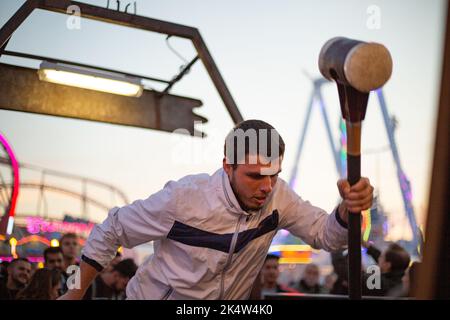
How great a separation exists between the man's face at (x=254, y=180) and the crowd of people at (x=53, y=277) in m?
1.85

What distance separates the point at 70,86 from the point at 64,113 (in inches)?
7.1

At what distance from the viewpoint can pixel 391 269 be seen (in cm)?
375

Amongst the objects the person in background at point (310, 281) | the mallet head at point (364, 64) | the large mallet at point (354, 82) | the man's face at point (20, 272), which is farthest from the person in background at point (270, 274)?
the mallet head at point (364, 64)

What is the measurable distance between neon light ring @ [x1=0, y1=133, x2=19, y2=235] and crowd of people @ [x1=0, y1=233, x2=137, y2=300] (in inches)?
10.9

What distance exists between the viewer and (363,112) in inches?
40.5

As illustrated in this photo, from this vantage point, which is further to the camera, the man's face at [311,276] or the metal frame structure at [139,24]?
the man's face at [311,276]

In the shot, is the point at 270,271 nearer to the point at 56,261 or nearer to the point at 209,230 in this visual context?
the point at 56,261

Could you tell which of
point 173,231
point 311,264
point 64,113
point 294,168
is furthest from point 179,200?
Result: point 294,168

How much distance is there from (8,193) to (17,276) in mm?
770

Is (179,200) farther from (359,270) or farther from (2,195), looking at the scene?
(2,195)

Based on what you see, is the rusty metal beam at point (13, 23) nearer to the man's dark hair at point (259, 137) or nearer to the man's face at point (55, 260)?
the man's dark hair at point (259, 137)

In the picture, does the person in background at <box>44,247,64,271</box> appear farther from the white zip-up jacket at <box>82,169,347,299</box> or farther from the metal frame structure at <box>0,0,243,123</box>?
the white zip-up jacket at <box>82,169,347,299</box>

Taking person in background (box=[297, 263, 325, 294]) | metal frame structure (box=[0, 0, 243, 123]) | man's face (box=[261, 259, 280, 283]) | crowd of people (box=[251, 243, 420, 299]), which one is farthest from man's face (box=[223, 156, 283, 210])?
person in background (box=[297, 263, 325, 294])

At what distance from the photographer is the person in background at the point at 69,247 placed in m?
4.50
